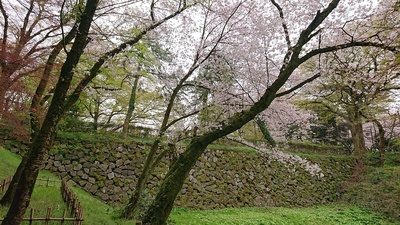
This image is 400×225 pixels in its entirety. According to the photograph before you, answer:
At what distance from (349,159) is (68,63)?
61.1 feet

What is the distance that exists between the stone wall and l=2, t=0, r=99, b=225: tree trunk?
17.4 ft

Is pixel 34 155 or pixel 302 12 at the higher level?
pixel 302 12

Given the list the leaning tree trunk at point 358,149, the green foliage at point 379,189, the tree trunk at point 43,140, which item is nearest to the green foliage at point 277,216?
the green foliage at point 379,189

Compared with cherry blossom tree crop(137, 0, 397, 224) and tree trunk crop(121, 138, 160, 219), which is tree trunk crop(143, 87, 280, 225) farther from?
tree trunk crop(121, 138, 160, 219)

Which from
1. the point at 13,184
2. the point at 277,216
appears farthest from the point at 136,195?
the point at 277,216

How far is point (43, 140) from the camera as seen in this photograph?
10.8 feet

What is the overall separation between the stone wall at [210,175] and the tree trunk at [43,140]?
17.4 ft

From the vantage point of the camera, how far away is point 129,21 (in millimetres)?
6215

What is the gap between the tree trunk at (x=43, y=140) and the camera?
3.09 metres

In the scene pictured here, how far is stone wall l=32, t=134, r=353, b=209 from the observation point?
10.3 meters

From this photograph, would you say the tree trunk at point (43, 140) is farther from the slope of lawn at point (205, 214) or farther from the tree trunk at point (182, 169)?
the slope of lawn at point (205, 214)

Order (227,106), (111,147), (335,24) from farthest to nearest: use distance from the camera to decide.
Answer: (111,147) → (227,106) → (335,24)

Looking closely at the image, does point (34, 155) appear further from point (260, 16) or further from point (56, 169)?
point (56, 169)

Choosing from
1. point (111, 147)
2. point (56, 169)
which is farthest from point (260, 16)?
point (56, 169)
